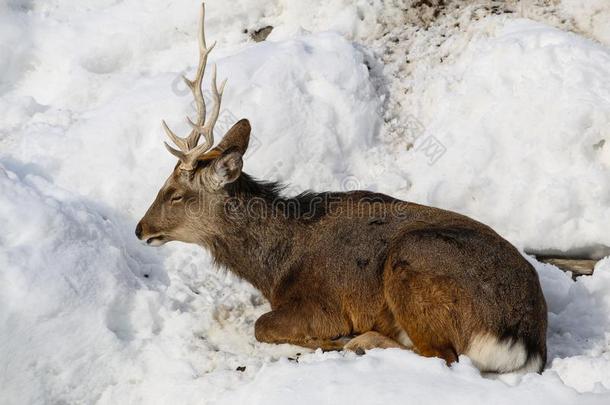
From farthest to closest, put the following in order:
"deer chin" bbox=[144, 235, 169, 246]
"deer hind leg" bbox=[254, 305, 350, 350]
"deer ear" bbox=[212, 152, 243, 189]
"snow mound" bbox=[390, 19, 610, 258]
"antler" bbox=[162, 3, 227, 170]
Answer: "snow mound" bbox=[390, 19, 610, 258] < "deer chin" bbox=[144, 235, 169, 246] < "antler" bbox=[162, 3, 227, 170] < "deer ear" bbox=[212, 152, 243, 189] < "deer hind leg" bbox=[254, 305, 350, 350]

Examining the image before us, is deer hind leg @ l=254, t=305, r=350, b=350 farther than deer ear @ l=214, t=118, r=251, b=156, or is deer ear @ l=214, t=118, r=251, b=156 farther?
deer ear @ l=214, t=118, r=251, b=156

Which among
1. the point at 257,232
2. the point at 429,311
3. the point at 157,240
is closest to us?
the point at 429,311

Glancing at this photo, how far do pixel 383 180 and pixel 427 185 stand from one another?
0.45 metres

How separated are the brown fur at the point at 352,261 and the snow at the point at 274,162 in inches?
11.6

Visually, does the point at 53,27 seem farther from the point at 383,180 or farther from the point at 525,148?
the point at 525,148

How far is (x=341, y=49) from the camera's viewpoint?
9031 millimetres

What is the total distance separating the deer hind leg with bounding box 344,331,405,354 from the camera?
5.83 m

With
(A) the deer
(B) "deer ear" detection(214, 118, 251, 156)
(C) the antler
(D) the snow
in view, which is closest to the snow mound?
(D) the snow

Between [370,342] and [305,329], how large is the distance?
0.56 m

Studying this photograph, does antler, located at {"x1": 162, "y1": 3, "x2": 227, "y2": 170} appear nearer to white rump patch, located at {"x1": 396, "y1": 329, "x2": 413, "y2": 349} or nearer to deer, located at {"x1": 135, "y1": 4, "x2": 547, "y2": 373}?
deer, located at {"x1": 135, "y1": 4, "x2": 547, "y2": 373}

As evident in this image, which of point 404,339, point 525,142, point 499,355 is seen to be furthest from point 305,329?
point 525,142

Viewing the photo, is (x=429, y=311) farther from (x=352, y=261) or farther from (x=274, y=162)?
(x=274, y=162)

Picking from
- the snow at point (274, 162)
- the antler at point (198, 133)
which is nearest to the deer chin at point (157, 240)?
the snow at point (274, 162)

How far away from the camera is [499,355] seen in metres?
5.38
